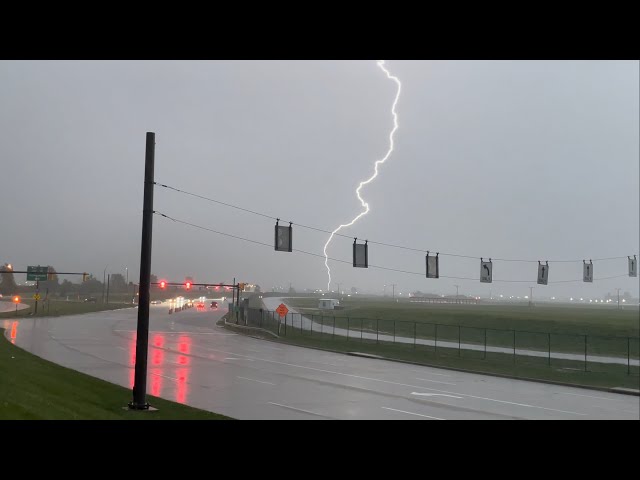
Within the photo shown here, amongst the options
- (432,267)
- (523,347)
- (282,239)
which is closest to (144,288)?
(282,239)

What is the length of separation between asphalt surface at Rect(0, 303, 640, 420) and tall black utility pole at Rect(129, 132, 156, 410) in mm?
1983

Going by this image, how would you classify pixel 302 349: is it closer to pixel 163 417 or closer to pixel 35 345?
pixel 35 345

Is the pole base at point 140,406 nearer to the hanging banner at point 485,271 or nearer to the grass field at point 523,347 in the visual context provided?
the grass field at point 523,347

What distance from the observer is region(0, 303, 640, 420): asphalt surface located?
18547mm

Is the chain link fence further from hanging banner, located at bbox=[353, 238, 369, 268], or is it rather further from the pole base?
the pole base

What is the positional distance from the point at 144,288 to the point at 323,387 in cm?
885

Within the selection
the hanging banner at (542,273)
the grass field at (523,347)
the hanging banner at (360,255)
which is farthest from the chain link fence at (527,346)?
the hanging banner at (360,255)

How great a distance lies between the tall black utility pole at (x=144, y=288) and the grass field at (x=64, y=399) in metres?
0.59

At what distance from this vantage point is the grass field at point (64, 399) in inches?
550

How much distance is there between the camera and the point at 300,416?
1734 cm

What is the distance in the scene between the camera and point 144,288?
59.6 feet

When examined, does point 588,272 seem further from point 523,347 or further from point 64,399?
point 64,399
